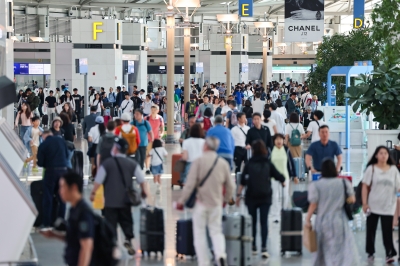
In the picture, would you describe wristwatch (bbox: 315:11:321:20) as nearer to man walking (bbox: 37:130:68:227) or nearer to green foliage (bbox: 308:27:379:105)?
green foliage (bbox: 308:27:379:105)

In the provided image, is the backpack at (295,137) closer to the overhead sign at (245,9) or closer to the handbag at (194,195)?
the handbag at (194,195)

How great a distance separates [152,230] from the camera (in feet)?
34.6

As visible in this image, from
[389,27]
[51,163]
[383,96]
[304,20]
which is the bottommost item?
[51,163]

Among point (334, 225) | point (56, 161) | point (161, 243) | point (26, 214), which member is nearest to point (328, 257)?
point (334, 225)

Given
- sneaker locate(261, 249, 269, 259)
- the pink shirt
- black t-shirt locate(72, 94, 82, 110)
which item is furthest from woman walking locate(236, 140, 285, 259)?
black t-shirt locate(72, 94, 82, 110)

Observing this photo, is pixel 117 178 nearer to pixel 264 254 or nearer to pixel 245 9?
pixel 264 254

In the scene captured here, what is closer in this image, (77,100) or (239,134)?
(239,134)

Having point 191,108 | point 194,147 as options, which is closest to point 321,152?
point 194,147

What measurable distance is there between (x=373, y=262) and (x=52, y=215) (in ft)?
16.0

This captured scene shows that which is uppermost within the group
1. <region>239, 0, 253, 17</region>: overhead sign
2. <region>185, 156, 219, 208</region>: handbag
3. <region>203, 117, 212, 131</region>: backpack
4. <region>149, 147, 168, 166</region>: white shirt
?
<region>239, 0, 253, 17</region>: overhead sign

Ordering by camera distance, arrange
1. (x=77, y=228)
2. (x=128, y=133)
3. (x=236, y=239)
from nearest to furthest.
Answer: (x=77, y=228) < (x=236, y=239) < (x=128, y=133)

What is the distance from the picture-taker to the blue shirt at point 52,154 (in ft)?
39.6

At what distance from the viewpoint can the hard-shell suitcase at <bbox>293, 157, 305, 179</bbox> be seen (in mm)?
17422

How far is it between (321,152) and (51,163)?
12.3ft
